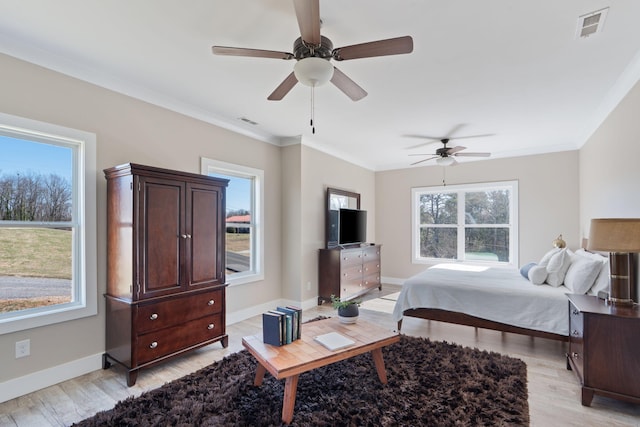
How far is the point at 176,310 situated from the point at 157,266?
0.45m

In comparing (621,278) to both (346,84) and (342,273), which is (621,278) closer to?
(346,84)

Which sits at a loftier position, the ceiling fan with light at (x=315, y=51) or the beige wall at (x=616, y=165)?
the ceiling fan with light at (x=315, y=51)

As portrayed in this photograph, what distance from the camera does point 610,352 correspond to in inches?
85.7

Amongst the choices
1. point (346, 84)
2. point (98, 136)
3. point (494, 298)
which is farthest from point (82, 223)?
point (494, 298)

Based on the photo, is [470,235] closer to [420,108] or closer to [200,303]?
[420,108]

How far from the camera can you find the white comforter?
9.98ft

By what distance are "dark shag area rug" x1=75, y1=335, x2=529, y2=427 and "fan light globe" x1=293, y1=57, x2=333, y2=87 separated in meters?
2.17

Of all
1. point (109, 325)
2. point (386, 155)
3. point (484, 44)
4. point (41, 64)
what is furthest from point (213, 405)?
point (386, 155)

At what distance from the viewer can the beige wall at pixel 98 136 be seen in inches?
93.3

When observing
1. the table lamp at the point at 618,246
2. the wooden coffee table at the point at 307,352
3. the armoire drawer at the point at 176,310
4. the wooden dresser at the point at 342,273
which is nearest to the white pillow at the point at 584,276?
the table lamp at the point at 618,246

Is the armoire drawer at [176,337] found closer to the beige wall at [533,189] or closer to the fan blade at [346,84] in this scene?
the fan blade at [346,84]

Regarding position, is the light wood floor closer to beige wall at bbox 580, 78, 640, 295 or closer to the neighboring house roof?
beige wall at bbox 580, 78, 640, 295

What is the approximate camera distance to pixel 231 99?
3350 millimetres

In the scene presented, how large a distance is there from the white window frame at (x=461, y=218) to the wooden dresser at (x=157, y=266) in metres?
4.59
